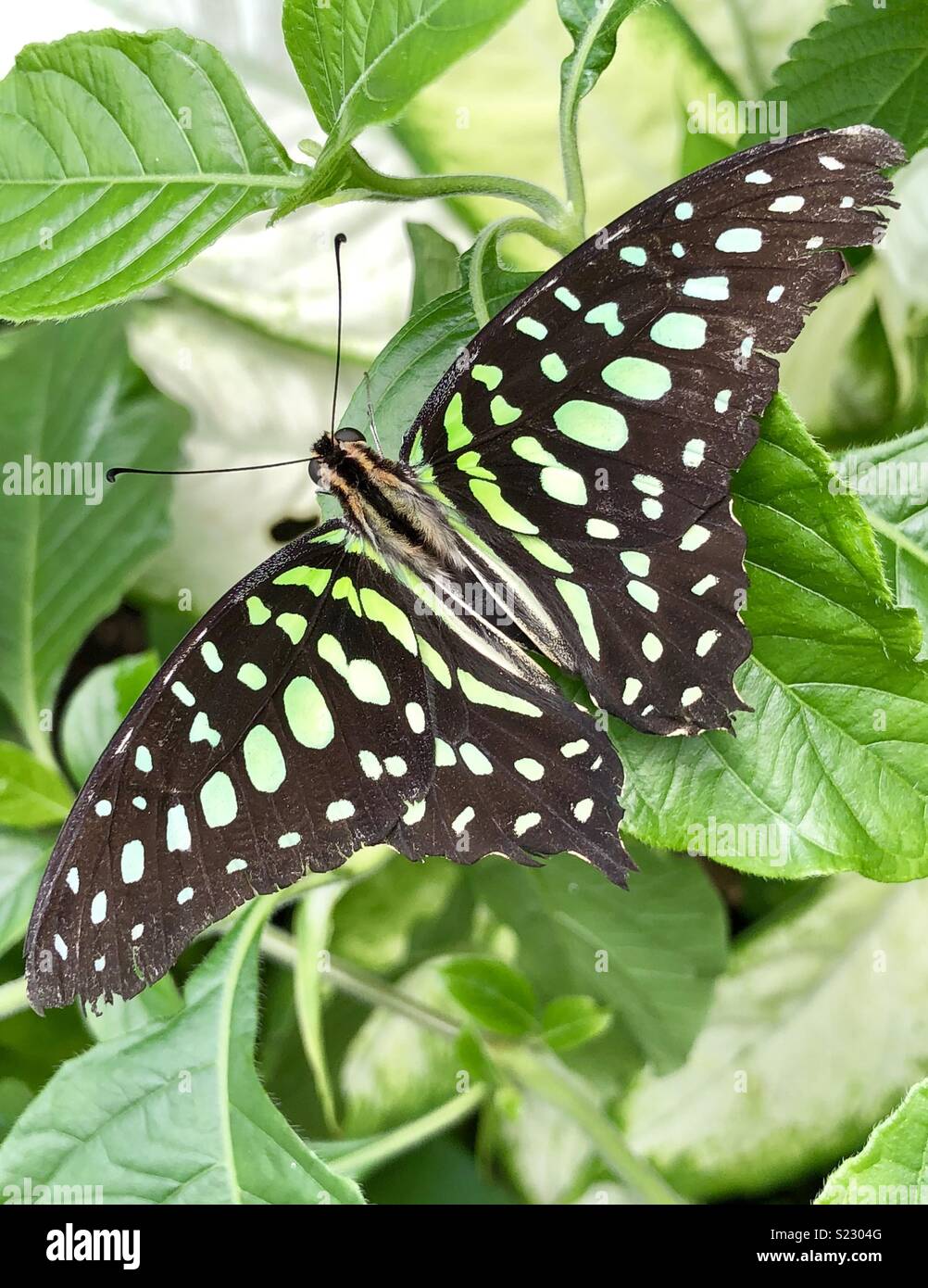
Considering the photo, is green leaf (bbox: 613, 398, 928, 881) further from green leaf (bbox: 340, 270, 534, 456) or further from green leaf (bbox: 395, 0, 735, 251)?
green leaf (bbox: 395, 0, 735, 251)

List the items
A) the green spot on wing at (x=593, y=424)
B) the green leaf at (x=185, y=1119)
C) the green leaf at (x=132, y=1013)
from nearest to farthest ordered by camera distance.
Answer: the green spot on wing at (x=593, y=424)
the green leaf at (x=185, y=1119)
the green leaf at (x=132, y=1013)

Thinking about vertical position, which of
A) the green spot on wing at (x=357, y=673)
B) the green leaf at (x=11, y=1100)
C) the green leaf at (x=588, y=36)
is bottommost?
the green leaf at (x=11, y=1100)

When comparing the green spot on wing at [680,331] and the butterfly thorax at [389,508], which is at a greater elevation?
the green spot on wing at [680,331]

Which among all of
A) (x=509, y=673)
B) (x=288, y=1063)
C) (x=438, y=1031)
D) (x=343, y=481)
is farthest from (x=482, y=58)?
(x=288, y=1063)

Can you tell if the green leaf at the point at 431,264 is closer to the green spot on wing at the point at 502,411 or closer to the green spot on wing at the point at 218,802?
the green spot on wing at the point at 502,411

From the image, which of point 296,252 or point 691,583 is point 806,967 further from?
point 296,252

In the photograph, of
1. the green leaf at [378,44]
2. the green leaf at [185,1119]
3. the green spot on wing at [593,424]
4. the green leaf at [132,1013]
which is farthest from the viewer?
the green leaf at [132,1013]

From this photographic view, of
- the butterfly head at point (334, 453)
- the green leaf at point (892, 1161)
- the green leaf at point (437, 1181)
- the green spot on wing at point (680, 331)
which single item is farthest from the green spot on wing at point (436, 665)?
the green leaf at point (437, 1181)
